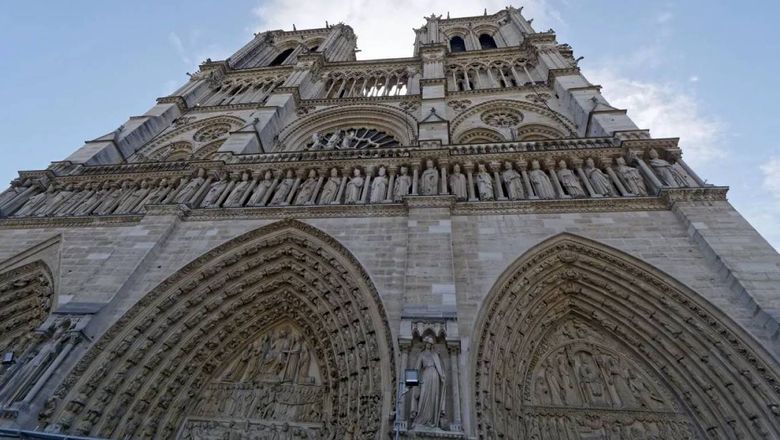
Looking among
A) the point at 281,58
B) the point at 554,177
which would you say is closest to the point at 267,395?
the point at 554,177

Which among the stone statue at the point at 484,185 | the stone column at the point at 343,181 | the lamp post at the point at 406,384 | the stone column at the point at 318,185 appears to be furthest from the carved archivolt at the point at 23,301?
the stone statue at the point at 484,185

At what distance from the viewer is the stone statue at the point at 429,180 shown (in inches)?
320

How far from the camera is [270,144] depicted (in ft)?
41.5

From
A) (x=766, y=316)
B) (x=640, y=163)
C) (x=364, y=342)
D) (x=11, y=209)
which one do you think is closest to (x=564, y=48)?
(x=640, y=163)

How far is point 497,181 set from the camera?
8.50m

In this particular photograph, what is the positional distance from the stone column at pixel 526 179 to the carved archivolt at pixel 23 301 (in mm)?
9292

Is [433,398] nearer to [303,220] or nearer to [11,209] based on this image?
[303,220]

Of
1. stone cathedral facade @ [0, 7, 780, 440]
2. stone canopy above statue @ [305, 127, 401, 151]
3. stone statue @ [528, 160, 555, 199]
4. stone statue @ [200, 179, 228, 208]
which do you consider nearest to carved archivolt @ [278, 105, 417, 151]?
stone canopy above statue @ [305, 127, 401, 151]

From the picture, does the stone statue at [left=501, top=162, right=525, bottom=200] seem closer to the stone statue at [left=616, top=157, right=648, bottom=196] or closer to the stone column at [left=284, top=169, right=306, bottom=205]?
the stone statue at [left=616, top=157, right=648, bottom=196]

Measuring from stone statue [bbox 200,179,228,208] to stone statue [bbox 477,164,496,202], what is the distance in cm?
560

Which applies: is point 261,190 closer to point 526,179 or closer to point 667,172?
point 526,179

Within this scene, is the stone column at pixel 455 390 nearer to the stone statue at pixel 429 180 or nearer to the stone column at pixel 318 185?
the stone statue at pixel 429 180

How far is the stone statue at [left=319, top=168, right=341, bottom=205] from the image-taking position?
8.47 m

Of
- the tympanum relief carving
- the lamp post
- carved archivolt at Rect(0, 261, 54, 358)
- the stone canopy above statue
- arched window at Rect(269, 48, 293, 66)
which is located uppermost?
arched window at Rect(269, 48, 293, 66)
